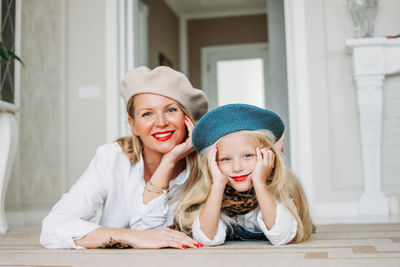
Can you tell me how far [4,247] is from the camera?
1.61m

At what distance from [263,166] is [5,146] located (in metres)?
1.51

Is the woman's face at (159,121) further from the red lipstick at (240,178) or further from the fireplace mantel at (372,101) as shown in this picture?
the fireplace mantel at (372,101)

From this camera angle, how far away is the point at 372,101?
3.07 m

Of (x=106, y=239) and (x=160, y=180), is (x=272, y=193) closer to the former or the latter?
(x=160, y=180)

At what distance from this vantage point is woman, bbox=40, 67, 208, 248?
1461 millimetres

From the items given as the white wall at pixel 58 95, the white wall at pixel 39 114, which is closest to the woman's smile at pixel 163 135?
the white wall at pixel 39 114

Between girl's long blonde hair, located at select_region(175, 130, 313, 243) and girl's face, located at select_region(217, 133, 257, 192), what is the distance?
0.03 meters

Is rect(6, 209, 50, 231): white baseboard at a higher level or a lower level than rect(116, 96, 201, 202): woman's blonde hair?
lower

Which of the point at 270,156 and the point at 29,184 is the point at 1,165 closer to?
the point at 29,184

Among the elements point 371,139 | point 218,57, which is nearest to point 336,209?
point 371,139

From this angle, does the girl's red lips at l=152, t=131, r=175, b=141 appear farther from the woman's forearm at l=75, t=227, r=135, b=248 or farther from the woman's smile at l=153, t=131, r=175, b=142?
the woman's forearm at l=75, t=227, r=135, b=248

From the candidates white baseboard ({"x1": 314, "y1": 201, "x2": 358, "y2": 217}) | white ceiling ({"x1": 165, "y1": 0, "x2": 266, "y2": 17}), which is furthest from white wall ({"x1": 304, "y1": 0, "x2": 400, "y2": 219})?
white ceiling ({"x1": 165, "y1": 0, "x2": 266, "y2": 17})

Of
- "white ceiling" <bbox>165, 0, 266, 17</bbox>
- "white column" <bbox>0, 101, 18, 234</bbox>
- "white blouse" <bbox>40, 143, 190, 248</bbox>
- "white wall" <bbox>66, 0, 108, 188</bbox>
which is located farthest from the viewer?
"white ceiling" <bbox>165, 0, 266, 17</bbox>

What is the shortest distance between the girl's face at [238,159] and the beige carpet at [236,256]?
20 centimetres
